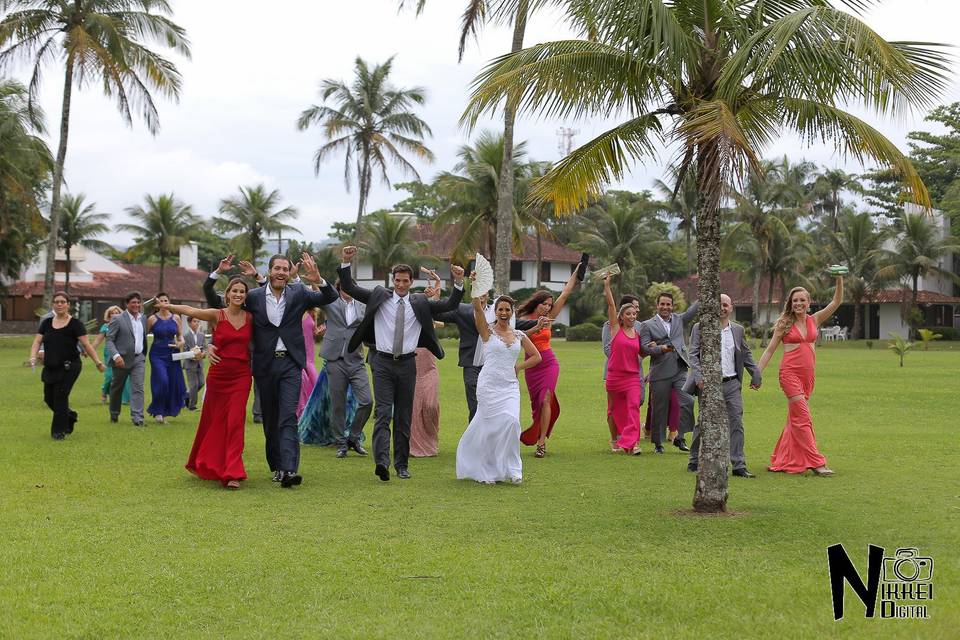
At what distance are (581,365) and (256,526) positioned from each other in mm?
26063

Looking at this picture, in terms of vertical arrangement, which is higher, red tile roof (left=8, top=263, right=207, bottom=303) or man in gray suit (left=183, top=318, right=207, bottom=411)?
red tile roof (left=8, top=263, right=207, bottom=303)

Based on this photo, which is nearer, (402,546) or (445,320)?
(402,546)

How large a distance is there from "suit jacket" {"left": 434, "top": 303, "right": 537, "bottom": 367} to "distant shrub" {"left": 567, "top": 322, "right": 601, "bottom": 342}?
47.5 meters

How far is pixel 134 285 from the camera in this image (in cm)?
7238

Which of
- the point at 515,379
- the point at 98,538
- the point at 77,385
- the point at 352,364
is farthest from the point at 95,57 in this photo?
the point at 98,538

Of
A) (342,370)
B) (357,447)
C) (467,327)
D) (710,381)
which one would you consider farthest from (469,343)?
(710,381)

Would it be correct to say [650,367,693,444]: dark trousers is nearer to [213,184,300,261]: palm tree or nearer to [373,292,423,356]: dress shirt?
[373,292,423,356]: dress shirt

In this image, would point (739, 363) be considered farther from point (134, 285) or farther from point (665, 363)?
point (134, 285)

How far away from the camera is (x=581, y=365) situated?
1309 inches

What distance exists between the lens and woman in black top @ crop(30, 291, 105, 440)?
13.4 m

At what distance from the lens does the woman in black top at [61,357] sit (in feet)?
43.9

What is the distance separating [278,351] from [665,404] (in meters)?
5.33

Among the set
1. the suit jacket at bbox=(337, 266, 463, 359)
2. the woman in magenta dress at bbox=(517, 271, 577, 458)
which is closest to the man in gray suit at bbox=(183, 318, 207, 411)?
the woman in magenta dress at bbox=(517, 271, 577, 458)

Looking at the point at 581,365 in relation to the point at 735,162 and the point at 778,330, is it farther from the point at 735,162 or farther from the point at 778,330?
the point at 735,162
